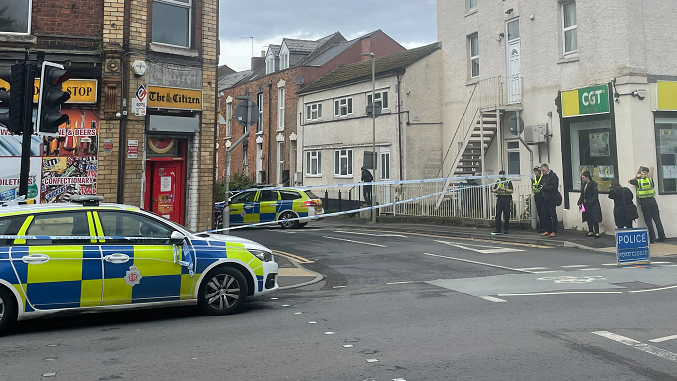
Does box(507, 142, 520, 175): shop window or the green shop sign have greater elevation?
the green shop sign

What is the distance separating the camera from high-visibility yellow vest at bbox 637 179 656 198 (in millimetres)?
14711

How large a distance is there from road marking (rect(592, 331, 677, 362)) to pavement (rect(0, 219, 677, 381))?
0.06 ft

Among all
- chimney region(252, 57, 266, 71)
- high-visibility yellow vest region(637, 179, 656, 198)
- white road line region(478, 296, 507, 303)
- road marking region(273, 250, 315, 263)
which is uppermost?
chimney region(252, 57, 266, 71)

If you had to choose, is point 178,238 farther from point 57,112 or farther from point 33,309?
point 57,112

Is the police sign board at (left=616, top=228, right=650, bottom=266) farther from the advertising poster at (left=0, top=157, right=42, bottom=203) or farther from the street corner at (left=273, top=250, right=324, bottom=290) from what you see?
the advertising poster at (left=0, top=157, right=42, bottom=203)

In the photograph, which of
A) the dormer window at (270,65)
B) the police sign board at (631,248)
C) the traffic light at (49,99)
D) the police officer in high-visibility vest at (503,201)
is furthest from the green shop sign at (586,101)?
the dormer window at (270,65)

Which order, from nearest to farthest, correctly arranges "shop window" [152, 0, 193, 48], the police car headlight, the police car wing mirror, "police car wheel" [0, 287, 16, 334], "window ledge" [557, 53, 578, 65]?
"police car wheel" [0, 287, 16, 334] → the police car wing mirror → the police car headlight → "shop window" [152, 0, 193, 48] → "window ledge" [557, 53, 578, 65]

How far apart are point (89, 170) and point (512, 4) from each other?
1503cm

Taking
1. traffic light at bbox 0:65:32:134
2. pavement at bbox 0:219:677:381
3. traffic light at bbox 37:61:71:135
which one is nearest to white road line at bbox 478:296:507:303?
pavement at bbox 0:219:677:381

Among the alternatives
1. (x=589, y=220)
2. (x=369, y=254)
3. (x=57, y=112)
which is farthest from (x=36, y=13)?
(x=589, y=220)

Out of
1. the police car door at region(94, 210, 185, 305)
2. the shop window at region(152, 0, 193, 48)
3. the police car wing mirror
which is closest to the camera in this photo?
the police car door at region(94, 210, 185, 305)

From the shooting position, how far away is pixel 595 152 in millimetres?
16984

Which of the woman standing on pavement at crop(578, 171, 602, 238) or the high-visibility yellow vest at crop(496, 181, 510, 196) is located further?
the high-visibility yellow vest at crop(496, 181, 510, 196)

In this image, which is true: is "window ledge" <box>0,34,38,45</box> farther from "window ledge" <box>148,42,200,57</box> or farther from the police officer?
the police officer
